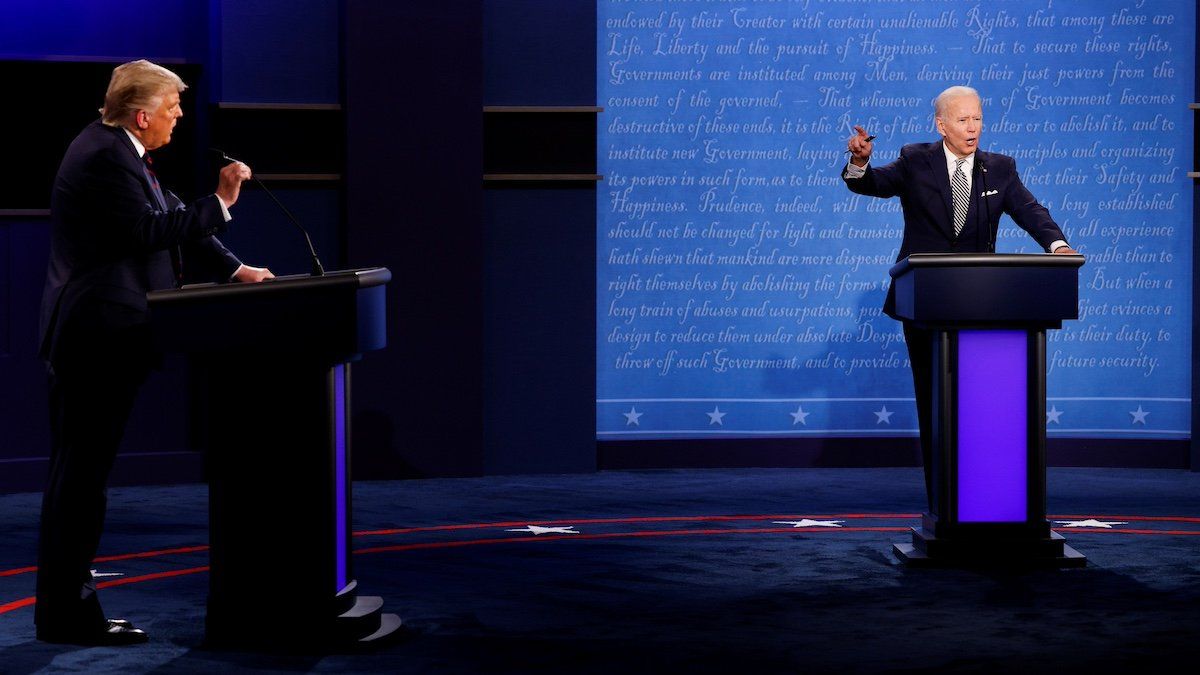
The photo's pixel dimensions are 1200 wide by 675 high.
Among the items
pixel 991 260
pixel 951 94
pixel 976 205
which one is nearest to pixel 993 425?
pixel 991 260

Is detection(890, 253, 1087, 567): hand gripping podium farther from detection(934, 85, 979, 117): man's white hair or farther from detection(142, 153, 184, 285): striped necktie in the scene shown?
detection(142, 153, 184, 285): striped necktie

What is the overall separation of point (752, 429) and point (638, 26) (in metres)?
2.04

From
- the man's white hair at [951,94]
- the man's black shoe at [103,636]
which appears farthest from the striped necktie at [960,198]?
the man's black shoe at [103,636]

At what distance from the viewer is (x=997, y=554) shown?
5.04 m

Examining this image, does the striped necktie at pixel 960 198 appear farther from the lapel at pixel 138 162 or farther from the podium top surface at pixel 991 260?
the lapel at pixel 138 162

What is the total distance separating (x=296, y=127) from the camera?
7.26m

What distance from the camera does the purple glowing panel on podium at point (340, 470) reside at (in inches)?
154

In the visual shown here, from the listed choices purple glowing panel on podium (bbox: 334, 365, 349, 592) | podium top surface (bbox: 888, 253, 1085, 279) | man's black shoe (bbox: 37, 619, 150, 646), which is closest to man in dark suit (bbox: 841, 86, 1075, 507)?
podium top surface (bbox: 888, 253, 1085, 279)

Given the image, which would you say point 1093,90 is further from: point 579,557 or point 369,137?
point 579,557

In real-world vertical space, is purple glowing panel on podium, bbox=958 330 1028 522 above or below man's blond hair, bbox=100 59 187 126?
below

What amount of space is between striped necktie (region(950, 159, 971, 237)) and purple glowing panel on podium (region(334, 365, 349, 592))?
239 centimetres

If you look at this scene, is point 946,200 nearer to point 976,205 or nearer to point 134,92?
point 976,205

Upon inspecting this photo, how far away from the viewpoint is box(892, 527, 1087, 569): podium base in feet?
16.4

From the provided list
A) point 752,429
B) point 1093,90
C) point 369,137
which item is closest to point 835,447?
point 752,429
